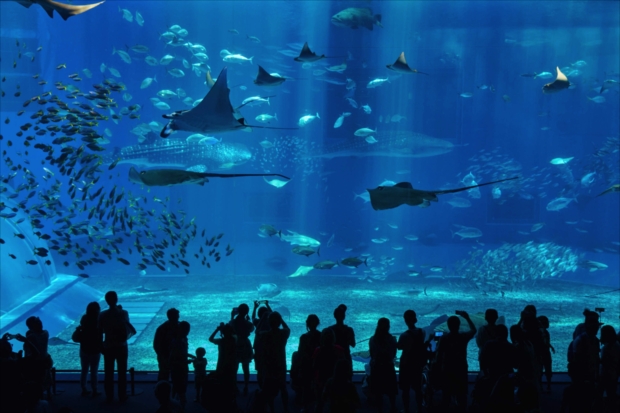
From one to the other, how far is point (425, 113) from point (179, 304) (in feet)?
54.0

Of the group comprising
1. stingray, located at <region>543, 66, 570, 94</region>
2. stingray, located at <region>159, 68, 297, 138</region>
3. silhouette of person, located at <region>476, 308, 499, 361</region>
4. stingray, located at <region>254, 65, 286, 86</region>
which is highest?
stingray, located at <region>543, 66, 570, 94</region>

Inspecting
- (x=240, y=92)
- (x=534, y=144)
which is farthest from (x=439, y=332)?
(x=534, y=144)

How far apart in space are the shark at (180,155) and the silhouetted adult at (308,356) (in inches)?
588

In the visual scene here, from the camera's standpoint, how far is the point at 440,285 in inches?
603

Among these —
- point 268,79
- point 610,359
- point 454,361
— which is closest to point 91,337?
point 454,361

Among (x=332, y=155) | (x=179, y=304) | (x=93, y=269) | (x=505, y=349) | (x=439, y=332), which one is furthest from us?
(x=93, y=269)

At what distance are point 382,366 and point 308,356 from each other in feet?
2.07

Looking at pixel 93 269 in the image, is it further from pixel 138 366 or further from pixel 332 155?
pixel 138 366

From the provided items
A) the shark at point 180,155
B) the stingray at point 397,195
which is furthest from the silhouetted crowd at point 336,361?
the shark at point 180,155

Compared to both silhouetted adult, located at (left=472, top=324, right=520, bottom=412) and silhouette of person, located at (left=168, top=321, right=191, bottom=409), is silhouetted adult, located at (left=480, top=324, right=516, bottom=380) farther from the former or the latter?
silhouette of person, located at (left=168, top=321, right=191, bottom=409)

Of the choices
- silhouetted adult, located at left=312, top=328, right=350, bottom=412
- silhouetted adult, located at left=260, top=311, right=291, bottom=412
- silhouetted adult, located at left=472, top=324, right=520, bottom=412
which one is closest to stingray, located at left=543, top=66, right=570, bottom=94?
silhouetted adult, located at left=472, top=324, right=520, bottom=412

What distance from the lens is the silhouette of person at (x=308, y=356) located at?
12.7ft

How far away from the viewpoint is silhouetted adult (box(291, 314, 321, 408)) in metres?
3.88

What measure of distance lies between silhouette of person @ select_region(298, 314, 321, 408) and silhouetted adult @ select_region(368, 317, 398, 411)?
47 centimetres
